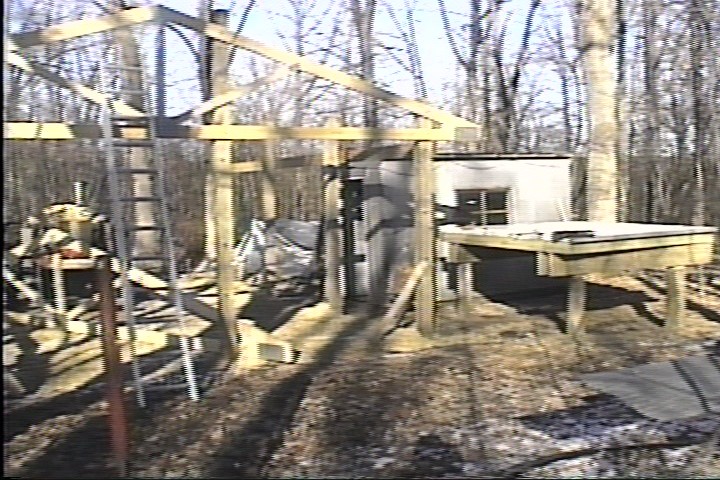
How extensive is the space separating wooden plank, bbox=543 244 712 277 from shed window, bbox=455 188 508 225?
3.46m

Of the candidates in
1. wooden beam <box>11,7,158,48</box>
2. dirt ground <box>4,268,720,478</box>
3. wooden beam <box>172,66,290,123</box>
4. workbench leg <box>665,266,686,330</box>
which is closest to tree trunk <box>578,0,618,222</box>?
workbench leg <box>665,266,686,330</box>

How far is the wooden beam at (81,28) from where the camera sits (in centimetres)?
623

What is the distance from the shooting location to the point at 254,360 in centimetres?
703

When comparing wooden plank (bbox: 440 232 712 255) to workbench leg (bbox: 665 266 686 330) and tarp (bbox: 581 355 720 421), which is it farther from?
tarp (bbox: 581 355 720 421)

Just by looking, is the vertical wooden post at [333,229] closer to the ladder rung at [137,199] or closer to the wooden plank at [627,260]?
the wooden plank at [627,260]

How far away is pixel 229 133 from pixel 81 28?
150cm

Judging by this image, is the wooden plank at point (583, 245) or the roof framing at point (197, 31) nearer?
the roof framing at point (197, 31)

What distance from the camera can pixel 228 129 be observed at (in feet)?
21.9

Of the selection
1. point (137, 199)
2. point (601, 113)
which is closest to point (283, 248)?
point (601, 113)

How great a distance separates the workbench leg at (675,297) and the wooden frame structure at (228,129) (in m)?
2.56

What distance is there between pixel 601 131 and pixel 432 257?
199 inches

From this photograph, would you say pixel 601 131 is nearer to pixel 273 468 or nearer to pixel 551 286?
pixel 551 286

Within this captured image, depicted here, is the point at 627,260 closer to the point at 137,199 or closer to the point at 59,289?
the point at 137,199

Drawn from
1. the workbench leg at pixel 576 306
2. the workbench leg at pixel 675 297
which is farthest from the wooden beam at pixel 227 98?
the workbench leg at pixel 675 297
